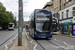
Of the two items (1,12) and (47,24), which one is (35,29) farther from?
(1,12)

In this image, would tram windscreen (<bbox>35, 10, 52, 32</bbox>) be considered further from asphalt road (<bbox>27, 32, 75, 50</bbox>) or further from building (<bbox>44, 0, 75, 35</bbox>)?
building (<bbox>44, 0, 75, 35</bbox>)

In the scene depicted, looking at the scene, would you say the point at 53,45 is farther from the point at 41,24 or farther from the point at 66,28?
the point at 66,28

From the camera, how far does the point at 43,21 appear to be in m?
17.1

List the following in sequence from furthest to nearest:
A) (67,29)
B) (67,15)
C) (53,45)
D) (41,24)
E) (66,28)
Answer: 1. (67,15)
2. (66,28)
3. (67,29)
4. (41,24)
5. (53,45)

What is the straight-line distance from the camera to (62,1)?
49656mm

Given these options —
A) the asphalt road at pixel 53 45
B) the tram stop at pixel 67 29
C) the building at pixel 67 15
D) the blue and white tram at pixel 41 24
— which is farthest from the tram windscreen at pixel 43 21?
the building at pixel 67 15

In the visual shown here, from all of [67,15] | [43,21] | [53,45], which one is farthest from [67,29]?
[67,15]

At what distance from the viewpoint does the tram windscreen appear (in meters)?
17.0

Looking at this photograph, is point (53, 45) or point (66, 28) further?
point (66, 28)

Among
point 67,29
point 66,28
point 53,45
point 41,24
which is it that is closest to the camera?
point 53,45

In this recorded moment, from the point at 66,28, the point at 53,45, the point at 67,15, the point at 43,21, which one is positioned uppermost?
the point at 67,15

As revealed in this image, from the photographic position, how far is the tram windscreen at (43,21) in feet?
55.7

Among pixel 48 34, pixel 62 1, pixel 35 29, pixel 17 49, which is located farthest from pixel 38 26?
pixel 62 1

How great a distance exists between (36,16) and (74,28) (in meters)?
8.81
